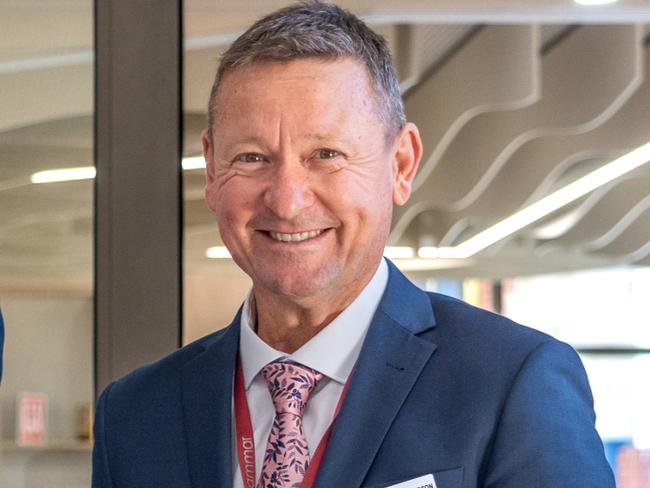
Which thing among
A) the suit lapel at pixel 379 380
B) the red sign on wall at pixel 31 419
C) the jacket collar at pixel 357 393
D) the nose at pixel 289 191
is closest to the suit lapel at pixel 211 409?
the jacket collar at pixel 357 393

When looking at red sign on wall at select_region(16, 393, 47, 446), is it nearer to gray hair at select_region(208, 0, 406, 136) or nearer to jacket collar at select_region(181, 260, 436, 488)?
jacket collar at select_region(181, 260, 436, 488)

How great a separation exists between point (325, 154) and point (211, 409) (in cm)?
39

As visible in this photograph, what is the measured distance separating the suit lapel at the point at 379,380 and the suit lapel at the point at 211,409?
16 cm

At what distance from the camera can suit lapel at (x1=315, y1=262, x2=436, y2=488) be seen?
5.01ft

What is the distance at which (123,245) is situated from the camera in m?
3.01

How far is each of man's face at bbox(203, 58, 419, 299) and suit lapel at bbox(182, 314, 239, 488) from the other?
0.19 m

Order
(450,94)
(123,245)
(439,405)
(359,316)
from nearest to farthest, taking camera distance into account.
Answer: (439,405) → (359,316) → (123,245) → (450,94)

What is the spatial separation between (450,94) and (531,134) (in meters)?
0.26

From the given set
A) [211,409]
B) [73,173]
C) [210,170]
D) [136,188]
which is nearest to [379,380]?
[211,409]

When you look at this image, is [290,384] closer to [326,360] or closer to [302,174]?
[326,360]

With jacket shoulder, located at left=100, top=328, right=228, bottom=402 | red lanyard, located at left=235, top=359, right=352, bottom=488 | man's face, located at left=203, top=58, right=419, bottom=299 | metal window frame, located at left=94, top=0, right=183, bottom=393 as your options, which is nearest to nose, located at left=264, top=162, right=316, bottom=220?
man's face, located at left=203, top=58, right=419, bottom=299

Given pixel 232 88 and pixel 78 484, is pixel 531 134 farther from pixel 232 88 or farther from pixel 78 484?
pixel 232 88

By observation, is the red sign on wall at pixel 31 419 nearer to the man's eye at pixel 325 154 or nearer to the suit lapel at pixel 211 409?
the suit lapel at pixel 211 409

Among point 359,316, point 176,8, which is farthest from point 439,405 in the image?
point 176,8
